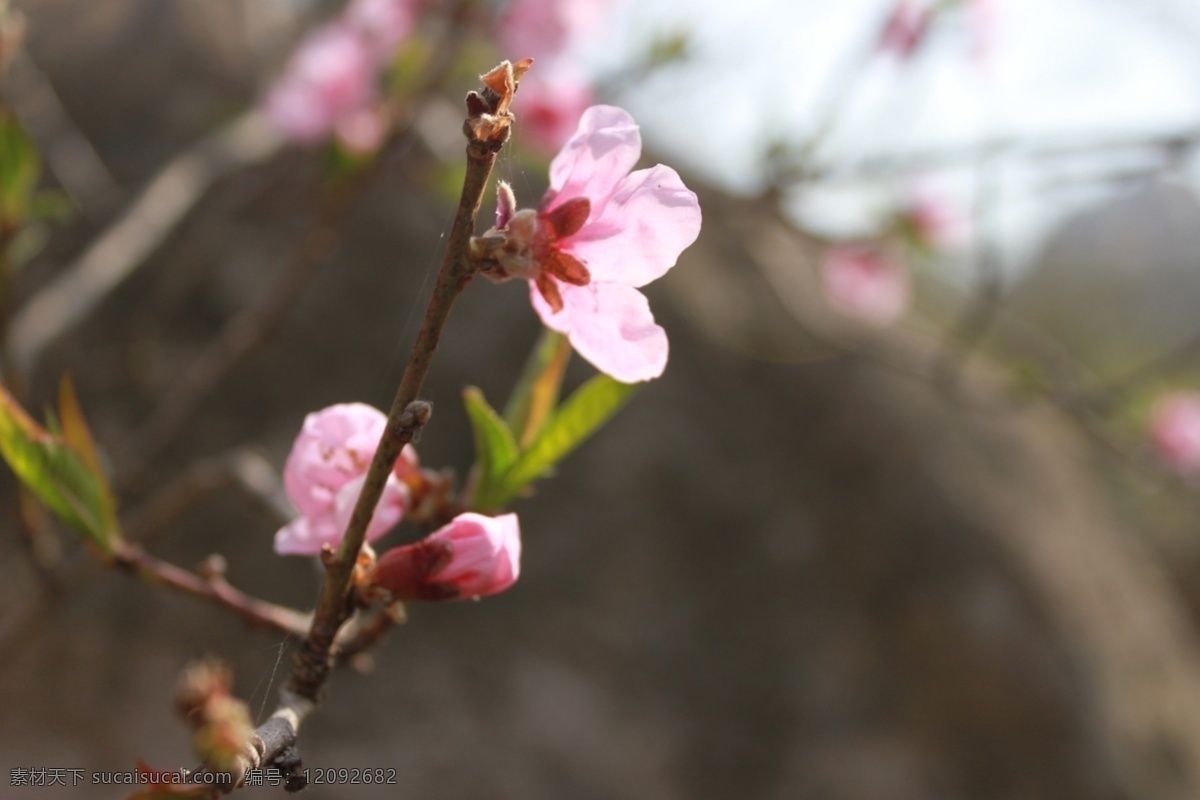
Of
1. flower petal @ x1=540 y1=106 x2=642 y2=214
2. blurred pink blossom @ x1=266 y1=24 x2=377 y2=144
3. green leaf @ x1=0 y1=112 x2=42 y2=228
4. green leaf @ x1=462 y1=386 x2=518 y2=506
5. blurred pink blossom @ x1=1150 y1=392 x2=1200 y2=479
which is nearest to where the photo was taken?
flower petal @ x1=540 y1=106 x2=642 y2=214

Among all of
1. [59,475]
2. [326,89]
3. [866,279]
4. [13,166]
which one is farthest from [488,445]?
[866,279]

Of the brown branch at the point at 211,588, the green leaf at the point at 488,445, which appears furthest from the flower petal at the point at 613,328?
the brown branch at the point at 211,588

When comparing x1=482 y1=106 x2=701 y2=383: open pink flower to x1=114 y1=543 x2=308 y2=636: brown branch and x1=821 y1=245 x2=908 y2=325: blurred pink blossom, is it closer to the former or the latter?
x1=114 y1=543 x2=308 y2=636: brown branch

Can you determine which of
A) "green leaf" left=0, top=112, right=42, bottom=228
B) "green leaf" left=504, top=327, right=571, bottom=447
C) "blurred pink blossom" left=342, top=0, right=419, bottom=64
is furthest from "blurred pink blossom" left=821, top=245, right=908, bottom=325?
"green leaf" left=0, top=112, right=42, bottom=228

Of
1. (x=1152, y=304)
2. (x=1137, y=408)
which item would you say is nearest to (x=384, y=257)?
(x=1137, y=408)

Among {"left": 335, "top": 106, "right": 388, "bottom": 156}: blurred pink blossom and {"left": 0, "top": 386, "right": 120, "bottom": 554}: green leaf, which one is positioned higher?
{"left": 0, "top": 386, "right": 120, "bottom": 554}: green leaf

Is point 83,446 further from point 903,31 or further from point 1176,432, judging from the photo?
point 1176,432

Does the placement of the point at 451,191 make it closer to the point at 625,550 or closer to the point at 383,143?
the point at 383,143
